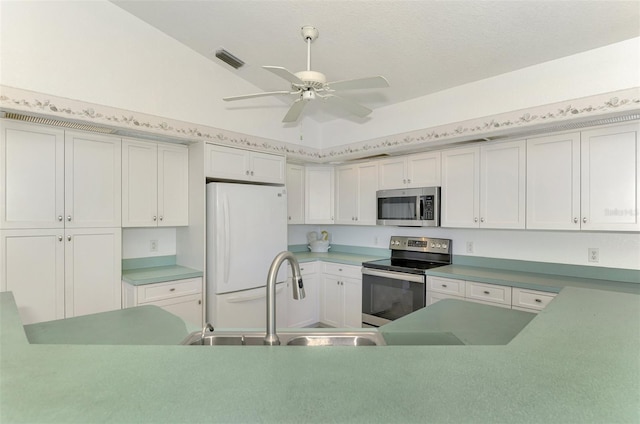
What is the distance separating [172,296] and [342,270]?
1.86 metres

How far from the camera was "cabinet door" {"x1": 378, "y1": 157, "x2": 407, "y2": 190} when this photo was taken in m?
3.71

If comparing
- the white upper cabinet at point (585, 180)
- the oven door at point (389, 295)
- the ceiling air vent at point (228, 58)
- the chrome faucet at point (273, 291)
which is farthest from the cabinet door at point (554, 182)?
the ceiling air vent at point (228, 58)

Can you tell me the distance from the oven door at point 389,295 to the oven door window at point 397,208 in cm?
64

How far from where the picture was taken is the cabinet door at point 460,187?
3.16 metres

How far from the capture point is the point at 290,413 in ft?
2.06

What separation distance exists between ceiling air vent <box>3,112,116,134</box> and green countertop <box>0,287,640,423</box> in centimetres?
217

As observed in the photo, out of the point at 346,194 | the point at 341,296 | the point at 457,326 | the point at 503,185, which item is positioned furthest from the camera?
the point at 346,194

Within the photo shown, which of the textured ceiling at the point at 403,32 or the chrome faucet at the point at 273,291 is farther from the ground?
the textured ceiling at the point at 403,32

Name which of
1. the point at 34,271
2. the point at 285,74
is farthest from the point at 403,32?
the point at 34,271

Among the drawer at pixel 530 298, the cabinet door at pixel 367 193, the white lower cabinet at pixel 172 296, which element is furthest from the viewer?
the cabinet door at pixel 367 193

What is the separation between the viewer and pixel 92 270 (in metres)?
2.79

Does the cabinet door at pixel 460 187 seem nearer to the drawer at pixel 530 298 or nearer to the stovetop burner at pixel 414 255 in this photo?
the stovetop burner at pixel 414 255

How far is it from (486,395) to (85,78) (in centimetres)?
327

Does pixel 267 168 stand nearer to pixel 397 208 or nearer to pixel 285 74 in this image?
pixel 397 208
